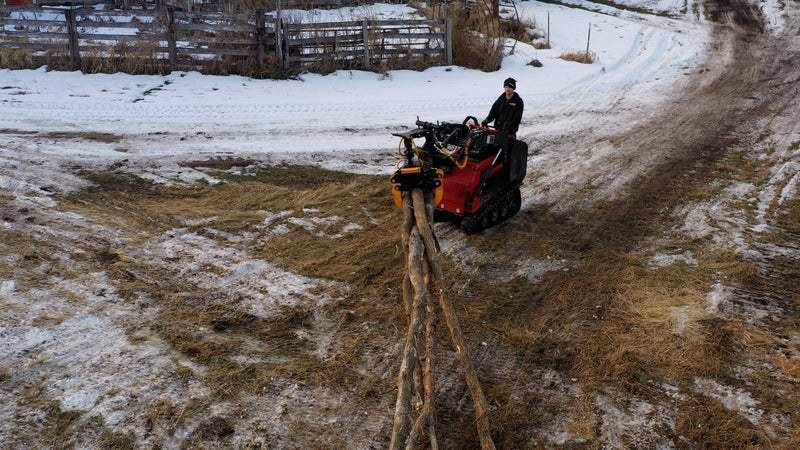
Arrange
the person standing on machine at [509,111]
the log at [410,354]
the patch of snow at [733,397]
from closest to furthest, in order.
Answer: the log at [410,354], the patch of snow at [733,397], the person standing on machine at [509,111]

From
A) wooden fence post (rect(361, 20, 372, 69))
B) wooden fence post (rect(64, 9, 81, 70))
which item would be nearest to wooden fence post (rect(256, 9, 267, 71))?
wooden fence post (rect(361, 20, 372, 69))

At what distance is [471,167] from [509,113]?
1.27 m

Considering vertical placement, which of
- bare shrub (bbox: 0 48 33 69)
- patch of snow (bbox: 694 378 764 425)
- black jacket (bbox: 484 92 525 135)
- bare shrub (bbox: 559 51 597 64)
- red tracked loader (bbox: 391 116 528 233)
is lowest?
patch of snow (bbox: 694 378 764 425)

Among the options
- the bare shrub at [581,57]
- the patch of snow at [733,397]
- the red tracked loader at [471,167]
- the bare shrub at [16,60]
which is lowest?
the patch of snow at [733,397]

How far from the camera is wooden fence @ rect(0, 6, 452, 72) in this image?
1478 centimetres

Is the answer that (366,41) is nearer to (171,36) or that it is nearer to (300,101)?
(300,101)

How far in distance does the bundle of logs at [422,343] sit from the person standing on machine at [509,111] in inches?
99.7

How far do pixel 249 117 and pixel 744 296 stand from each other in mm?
9707

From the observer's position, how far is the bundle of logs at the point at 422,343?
394 cm

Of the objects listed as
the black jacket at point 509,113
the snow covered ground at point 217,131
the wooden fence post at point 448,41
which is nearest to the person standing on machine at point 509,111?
the black jacket at point 509,113

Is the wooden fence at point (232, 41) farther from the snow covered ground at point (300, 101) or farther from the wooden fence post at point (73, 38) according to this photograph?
the snow covered ground at point (300, 101)

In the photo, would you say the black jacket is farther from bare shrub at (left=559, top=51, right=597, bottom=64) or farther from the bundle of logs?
bare shrub at (left=559, top=51, right=597, bottom=64)

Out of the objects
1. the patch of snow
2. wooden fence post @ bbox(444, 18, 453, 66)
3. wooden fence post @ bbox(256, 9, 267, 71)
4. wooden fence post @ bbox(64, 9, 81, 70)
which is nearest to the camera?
the patch of snow

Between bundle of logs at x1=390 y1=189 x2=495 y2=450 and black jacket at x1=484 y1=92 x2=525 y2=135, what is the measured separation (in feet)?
8.34
